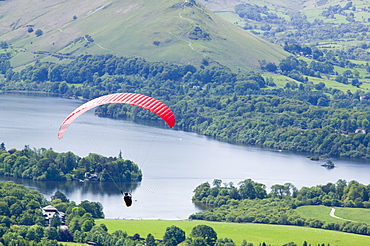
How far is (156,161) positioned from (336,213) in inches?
994

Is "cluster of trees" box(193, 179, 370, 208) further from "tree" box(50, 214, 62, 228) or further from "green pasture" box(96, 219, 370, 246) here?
"tree" box(50, 214, 62, 228)

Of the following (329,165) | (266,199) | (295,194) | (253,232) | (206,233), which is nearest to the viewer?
(206,233)

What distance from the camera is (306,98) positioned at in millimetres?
165500

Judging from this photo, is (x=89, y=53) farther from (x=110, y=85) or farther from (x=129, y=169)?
(x=129, y=169)

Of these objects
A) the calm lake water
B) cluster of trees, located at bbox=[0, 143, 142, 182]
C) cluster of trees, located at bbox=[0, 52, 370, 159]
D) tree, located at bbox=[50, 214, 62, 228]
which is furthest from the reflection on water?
cluster of trees, located at bbox=[0, 52, 370, 159]

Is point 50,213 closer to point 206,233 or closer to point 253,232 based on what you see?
point 206,233

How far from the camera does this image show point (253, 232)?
230 feet

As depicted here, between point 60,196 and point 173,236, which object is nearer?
point 173,236

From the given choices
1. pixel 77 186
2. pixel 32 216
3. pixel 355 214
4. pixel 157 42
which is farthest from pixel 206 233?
pixel 157 42

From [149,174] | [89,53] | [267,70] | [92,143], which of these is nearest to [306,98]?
[267,70]

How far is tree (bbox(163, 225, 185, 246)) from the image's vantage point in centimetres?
6488

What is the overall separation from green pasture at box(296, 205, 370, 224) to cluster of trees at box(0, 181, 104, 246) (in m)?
17.1

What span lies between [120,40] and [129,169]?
10449cm

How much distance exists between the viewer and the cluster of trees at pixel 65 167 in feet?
294
